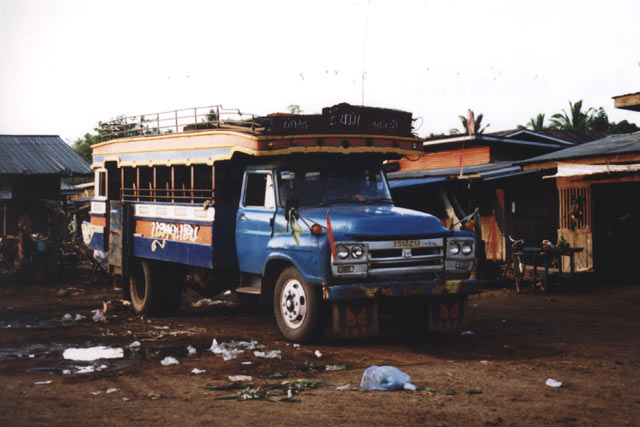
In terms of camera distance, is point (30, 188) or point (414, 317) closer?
point (414, 317)

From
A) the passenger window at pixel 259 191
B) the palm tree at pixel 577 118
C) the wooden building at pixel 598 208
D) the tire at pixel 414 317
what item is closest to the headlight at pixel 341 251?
the tire at pixel 414 317

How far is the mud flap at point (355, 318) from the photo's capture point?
26.9 feet

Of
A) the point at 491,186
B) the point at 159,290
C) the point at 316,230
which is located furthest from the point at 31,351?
the point at 491,186

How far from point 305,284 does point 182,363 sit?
65.8 inches

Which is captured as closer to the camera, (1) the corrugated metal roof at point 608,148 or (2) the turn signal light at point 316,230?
(2) the turn signal light at point 316,230

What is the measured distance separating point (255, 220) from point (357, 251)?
82.4 inches

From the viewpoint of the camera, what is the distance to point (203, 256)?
10.5 m

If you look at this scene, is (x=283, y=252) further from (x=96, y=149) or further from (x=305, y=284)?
(x=96, y=149)

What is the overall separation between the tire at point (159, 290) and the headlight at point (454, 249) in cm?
545

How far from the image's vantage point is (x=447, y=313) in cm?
879

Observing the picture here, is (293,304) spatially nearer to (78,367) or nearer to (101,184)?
(78,367)

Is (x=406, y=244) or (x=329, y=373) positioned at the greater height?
(x=406, y=244)

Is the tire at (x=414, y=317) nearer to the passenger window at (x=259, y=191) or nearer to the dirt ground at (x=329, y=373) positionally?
the dirt ground at (x=329, y=373)

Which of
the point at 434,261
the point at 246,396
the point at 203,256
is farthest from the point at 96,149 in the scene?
the point at 246,396
